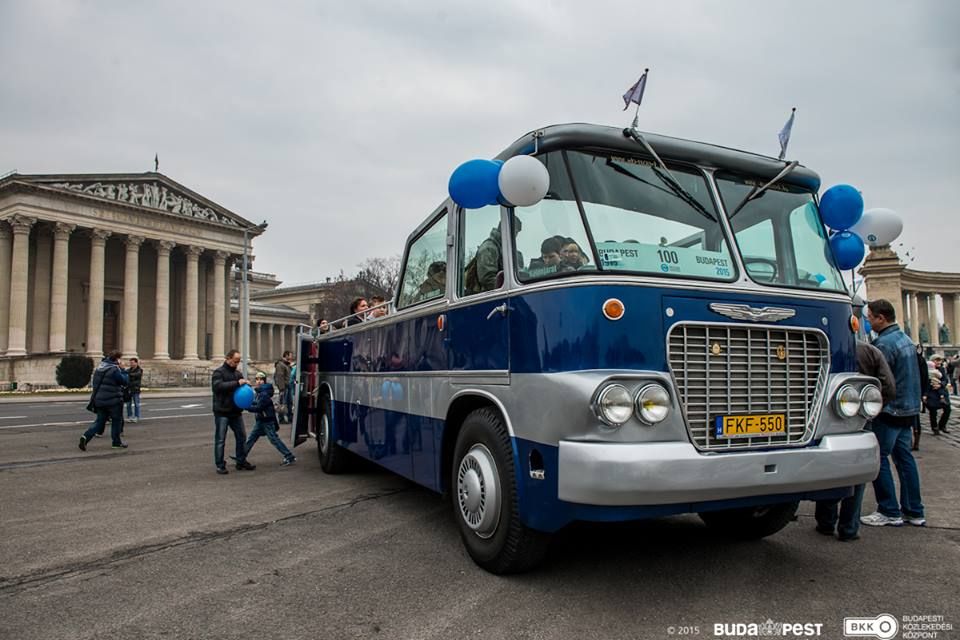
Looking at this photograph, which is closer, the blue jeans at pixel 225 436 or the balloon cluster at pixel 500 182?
the balloon cluster at pixel 500 182

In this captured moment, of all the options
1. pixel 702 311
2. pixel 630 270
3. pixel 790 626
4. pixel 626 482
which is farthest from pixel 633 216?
pixel 790 626

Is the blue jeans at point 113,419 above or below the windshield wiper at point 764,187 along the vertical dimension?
below

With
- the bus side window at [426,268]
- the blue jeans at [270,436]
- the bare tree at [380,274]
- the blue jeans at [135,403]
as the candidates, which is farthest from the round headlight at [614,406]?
the bare tree at [380,274]

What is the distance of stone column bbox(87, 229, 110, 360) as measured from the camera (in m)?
56.4

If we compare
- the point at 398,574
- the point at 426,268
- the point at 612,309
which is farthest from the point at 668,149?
the point at 398,574

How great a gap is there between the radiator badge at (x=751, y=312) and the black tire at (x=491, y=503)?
155 centimetres

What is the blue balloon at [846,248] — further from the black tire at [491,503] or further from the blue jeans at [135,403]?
the blue jeans at [135,403]

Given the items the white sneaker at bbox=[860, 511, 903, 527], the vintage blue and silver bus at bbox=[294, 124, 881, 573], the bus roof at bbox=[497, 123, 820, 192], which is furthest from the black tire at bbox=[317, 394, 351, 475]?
the white sneaker at bbox=[860, 511, 903, 527]

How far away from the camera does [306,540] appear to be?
18.8 feet

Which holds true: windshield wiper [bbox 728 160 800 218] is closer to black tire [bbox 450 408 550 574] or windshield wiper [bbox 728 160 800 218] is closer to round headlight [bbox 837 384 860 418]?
round headlight [bbox 837 384 860 418]

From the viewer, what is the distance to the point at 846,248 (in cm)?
558

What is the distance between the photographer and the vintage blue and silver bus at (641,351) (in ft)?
12.3

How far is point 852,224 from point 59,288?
200 feet

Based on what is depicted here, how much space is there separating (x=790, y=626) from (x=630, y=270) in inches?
84.5
